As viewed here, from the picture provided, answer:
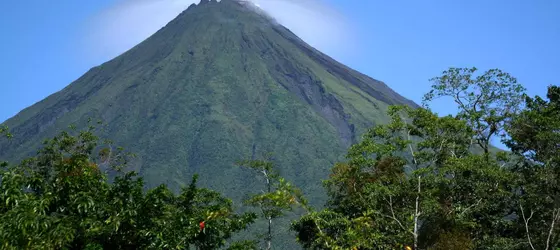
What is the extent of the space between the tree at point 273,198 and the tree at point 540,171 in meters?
8.80

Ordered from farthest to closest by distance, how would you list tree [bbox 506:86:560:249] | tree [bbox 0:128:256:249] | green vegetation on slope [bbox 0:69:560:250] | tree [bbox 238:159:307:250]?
tree [bbox 506:86:560:249]
tree [bbox 238:159:307:250]
green vegetation on slope [bbox 0:69:560:250]
tree [bbox 0:128:256:249]

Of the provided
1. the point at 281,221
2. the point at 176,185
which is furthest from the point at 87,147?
the point at 176,185

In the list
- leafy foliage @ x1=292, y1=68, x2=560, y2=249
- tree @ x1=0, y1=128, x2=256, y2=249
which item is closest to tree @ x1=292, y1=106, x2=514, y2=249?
leafy foliage @ x1=292, y1=68, x2=560, y2=249

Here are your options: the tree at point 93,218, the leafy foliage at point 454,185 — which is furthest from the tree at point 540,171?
the tree at point 93,218

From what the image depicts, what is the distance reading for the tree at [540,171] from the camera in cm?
2172

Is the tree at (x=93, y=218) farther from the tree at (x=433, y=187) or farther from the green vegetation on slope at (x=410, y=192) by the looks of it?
the tree at (x=433, y=187)

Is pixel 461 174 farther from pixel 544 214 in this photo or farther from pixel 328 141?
pixel 328 141

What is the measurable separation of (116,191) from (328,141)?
189 m

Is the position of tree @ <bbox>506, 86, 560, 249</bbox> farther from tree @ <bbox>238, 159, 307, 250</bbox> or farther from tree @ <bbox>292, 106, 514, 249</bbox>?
tree @ <bbox>238, 159, 307, 250</bbox>

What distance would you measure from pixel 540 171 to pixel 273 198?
1322 centimetres

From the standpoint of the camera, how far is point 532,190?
73.8 ft

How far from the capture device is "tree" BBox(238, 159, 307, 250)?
13677mm

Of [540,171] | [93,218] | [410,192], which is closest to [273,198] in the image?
[93,218]

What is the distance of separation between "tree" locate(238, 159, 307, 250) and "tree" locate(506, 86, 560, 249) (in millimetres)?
8801
